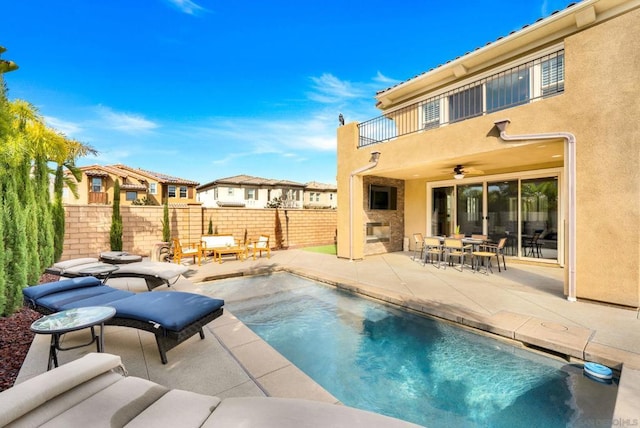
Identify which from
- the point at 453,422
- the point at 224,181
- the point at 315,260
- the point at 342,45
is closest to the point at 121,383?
the point at 453,422

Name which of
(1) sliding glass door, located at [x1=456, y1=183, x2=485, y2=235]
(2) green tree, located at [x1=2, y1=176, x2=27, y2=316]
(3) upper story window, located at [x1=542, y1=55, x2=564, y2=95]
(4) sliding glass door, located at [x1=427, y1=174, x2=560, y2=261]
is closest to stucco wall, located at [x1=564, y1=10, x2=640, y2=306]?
(3) upper story window, located at [x1=542, y1=55, x2=564, y2=95]

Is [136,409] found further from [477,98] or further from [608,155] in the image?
[477,98]

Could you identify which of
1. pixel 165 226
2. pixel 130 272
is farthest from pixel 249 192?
pixel 130 272

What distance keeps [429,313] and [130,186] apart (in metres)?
30.9

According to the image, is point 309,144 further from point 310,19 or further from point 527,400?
point 527,400

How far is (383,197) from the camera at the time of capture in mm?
11266

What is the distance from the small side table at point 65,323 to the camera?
242cm

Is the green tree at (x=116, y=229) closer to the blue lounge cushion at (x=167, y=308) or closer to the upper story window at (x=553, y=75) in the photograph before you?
the blue lounge cushion at (x=167, y=308)

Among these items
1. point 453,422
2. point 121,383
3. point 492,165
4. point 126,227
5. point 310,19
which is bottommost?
point 453,422

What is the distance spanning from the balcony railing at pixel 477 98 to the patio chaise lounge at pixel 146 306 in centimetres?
712

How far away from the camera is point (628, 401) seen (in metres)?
2.37

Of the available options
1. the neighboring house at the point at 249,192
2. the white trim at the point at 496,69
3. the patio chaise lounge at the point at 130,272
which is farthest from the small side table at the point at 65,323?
the neighboring house at the point at 249,192

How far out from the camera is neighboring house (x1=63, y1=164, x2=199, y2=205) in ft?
83.5

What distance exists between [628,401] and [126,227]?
41.1 ft
